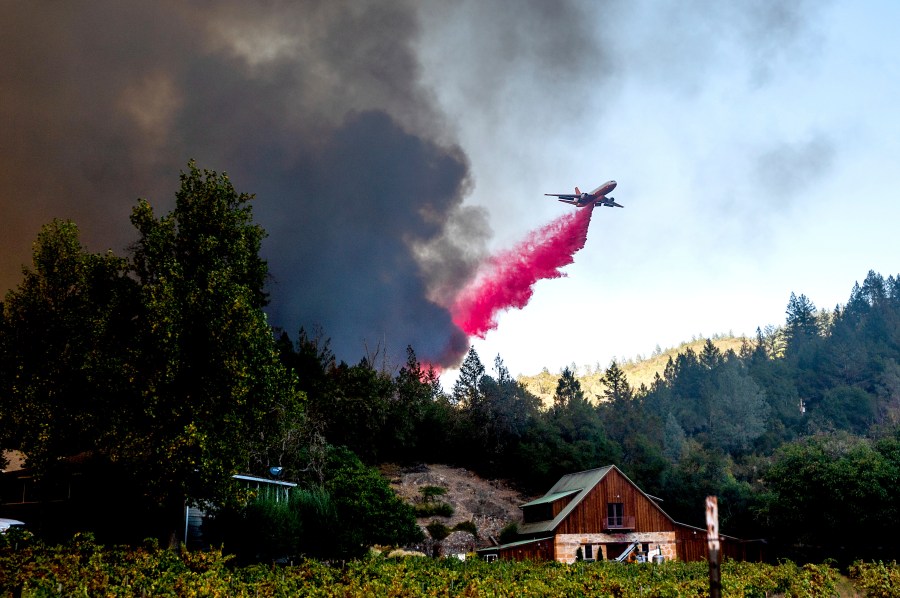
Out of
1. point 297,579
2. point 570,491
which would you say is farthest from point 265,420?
point 570,491

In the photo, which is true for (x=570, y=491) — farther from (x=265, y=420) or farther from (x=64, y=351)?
(x=64, y=351)

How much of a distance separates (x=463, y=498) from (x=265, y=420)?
178 ft

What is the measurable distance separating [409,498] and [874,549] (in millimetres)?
47645

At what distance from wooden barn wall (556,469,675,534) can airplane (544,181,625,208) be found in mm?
23439

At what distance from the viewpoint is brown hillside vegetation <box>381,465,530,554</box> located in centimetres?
7203

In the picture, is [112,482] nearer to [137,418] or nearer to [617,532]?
[137,418]

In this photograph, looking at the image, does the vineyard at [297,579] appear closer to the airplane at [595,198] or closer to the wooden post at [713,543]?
the wooden post at [713,543]

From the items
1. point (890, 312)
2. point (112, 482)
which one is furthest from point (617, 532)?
point (890, 312)

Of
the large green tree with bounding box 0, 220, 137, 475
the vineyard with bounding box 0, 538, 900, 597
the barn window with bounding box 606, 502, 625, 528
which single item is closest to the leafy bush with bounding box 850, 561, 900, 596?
the vineyard with bounding box 0, 538, 900, 597

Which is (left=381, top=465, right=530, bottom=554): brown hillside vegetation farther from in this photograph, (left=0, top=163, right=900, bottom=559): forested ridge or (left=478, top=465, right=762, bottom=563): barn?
(left=478, top=465, right=762, bottom=563): barn

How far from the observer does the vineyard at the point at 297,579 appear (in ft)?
60.5

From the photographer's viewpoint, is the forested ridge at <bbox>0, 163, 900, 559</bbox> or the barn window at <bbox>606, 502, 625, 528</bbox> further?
the barn window at <bbox>606, 502, 625, 528</bbox>

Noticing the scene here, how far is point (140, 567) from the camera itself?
2125cm

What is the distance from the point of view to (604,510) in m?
62.0
